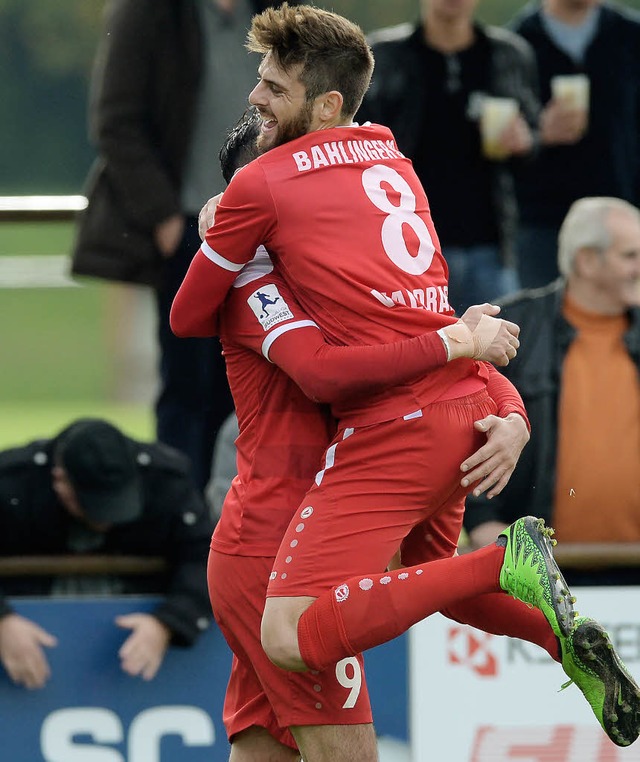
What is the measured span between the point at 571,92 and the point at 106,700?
105 inches

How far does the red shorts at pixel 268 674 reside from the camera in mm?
3619

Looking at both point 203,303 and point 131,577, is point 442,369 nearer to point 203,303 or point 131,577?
point 203,303

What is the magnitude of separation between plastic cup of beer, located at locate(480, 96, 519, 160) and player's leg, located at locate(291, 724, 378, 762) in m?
2.66

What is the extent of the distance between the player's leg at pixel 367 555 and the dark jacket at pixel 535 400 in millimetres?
1704

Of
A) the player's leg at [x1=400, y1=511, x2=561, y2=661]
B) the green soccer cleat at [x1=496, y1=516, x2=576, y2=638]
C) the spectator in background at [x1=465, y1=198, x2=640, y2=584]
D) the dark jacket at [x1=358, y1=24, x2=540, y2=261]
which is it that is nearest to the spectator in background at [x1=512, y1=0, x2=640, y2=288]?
the dark jacket at [x1=358, y1=24, x2=540, y2=261]

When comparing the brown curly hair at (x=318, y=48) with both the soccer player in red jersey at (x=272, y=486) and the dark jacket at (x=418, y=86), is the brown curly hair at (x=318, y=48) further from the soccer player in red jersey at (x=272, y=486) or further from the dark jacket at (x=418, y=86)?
the dark jacket at (x=418, y=86)

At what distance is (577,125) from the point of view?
5918 millimetres

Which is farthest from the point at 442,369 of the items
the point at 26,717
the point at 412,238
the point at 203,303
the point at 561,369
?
the point at 26,717

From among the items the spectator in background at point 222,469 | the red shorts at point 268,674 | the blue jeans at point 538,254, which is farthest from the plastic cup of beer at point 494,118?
the red shorts at point 268,674

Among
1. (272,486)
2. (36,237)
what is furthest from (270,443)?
(36,237)

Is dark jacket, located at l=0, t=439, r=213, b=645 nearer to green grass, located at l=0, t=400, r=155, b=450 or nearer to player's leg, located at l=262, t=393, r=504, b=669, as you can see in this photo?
player's leg, located at l=262, t=393, r=504, b=669

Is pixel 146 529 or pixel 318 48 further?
pixel 146 529

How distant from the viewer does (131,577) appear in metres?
5.30

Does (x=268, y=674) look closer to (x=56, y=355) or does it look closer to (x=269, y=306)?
(x=269, y=306)
